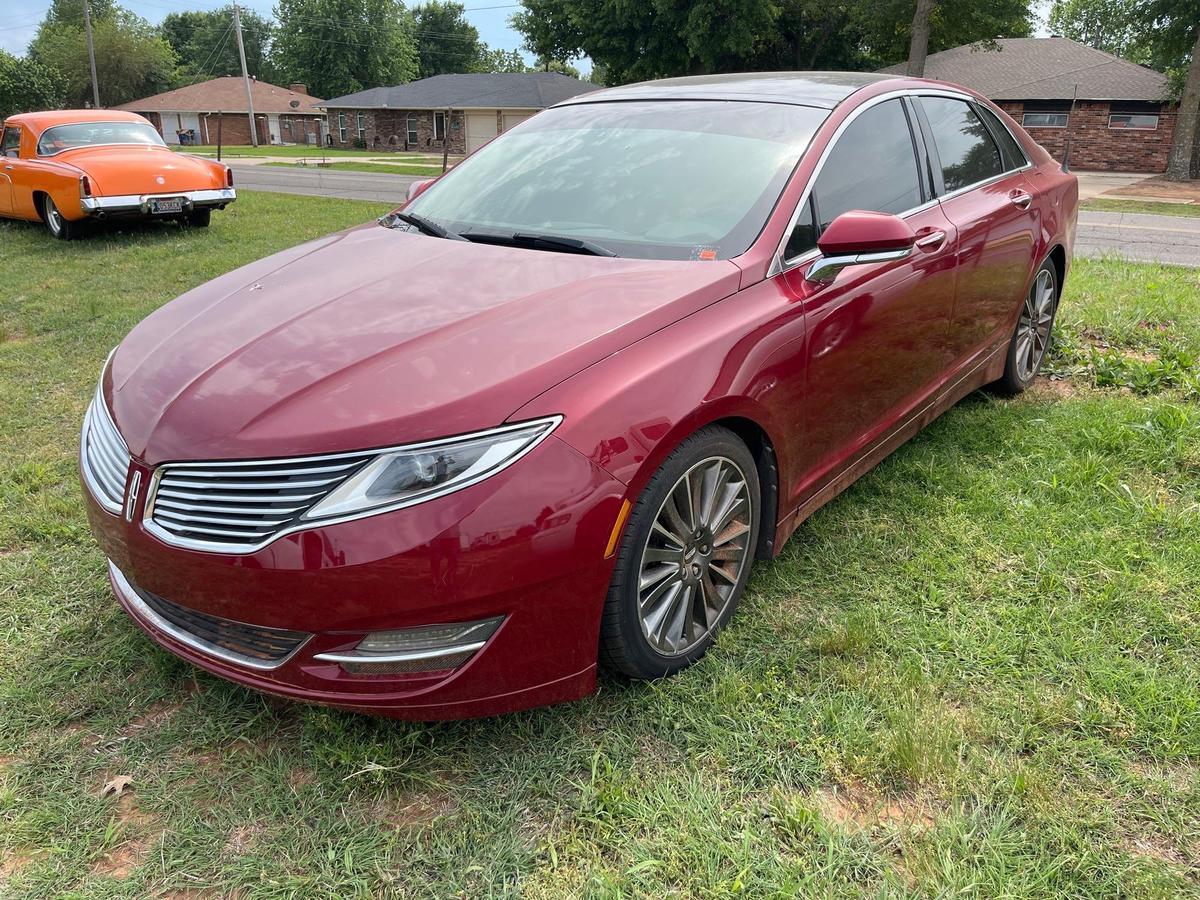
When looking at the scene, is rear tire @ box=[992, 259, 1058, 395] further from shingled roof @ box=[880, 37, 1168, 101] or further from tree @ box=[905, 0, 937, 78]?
shingled roof @ box=[880, 37, 1168, 101]

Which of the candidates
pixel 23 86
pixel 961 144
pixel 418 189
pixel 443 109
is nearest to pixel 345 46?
pixel 23 86

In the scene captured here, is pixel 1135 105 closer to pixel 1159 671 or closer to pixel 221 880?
pixel 1159 671

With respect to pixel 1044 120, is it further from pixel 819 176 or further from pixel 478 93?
pixel 819 176

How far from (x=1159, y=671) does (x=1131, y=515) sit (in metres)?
1.08

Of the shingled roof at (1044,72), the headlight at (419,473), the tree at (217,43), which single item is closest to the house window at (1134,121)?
the shingled roof at (1044,72)

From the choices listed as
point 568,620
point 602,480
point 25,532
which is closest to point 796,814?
point 568,620

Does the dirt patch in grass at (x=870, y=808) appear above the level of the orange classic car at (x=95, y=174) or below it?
below

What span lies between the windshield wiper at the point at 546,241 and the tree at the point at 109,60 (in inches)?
2794

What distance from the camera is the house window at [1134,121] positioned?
30.0 meters

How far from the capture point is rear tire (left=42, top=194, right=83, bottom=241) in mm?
10180

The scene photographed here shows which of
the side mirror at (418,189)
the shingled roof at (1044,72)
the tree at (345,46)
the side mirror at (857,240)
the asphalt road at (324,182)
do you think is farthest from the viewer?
the tree at (345,46)

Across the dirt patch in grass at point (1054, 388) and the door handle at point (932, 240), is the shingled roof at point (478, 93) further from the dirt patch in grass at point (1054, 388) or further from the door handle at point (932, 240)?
the door handle at point (932, 240)

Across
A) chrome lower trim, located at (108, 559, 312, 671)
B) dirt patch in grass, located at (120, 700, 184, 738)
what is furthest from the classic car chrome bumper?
dirt patch in grass, located at (120, 700, 184, 738)

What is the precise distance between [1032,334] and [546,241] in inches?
121
